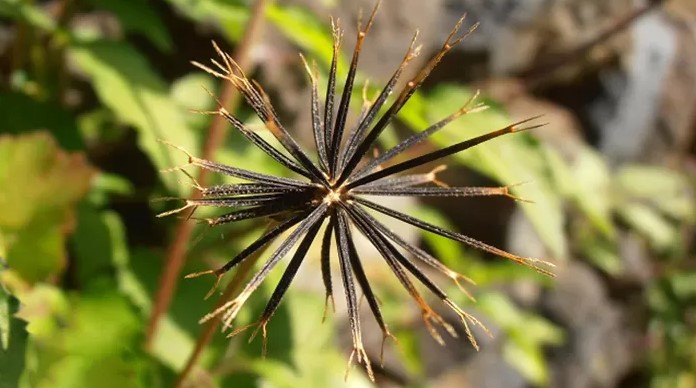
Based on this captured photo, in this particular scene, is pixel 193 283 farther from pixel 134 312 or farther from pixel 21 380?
pixel 21 380

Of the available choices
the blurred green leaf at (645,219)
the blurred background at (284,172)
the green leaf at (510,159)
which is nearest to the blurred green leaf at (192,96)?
the blurred background at (284,172)

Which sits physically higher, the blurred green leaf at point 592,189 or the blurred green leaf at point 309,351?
the blurred green leaf at point 592,189

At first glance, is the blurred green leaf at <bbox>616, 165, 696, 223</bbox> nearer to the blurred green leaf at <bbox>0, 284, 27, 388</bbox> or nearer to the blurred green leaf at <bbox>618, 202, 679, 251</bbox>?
the blurred green leaf at <bbox>618, 202, 679, 251</bbox>

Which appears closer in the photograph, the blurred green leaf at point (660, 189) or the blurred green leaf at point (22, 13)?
the blurred green leaf at point (22, 13)

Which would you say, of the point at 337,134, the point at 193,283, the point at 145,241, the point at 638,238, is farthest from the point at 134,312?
the point at 638,238

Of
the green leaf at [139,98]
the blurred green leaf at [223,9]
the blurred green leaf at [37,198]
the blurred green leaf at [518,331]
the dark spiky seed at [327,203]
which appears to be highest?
the blurred green leaf at [223,9]

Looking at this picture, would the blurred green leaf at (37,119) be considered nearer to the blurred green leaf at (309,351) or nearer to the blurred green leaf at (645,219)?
the blurred green leaf at (309,351)

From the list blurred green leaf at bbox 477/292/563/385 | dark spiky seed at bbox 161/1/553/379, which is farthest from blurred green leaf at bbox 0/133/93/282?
blurred green leaf at bbox 477/292/563/385
